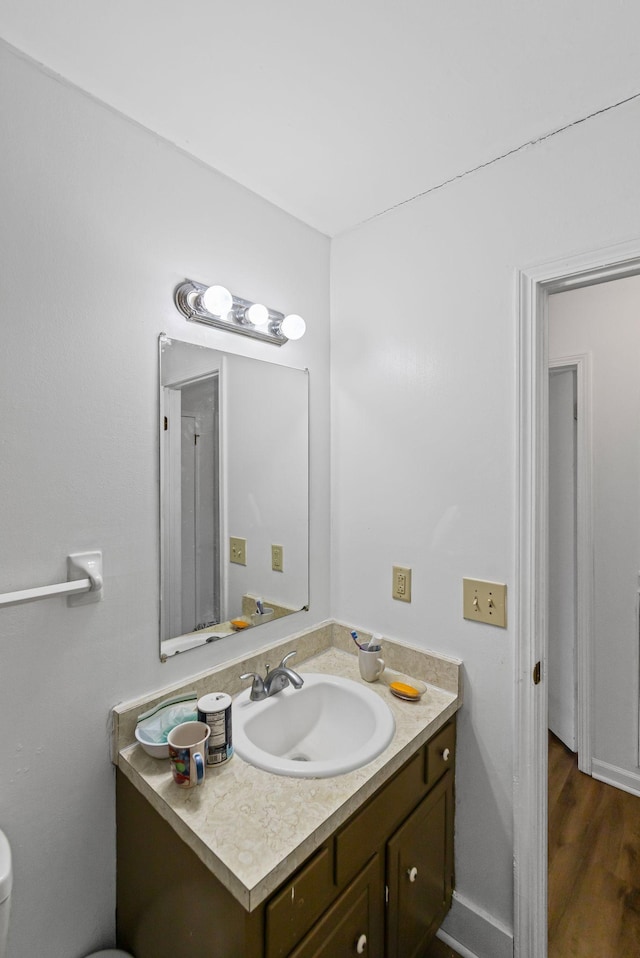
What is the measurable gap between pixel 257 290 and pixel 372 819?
151 centimetres

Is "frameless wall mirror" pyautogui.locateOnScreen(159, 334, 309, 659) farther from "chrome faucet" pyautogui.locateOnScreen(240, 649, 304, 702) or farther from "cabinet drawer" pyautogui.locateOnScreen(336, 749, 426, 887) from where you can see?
"cabinet drawer" pyautogui.locateOnScreen(336, 749, 426, 887)

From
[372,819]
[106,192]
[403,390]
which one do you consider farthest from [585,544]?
[106,192]

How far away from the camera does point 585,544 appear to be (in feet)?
7.02

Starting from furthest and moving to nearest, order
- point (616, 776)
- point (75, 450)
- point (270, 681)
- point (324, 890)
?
point (616, 776), point (270, 681), point (75, 450), point (324, 890)

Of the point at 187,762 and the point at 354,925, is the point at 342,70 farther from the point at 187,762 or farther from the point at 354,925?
the point at 354,925

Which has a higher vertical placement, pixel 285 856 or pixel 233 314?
pixel 233 314

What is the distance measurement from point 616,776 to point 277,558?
195 cm

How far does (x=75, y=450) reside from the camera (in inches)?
41.6

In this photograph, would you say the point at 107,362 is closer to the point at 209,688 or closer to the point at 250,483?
the point at 250,483

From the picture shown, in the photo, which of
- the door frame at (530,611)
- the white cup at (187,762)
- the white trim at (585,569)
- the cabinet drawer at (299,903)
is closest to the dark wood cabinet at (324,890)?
the cabinet drawer at (299,903)

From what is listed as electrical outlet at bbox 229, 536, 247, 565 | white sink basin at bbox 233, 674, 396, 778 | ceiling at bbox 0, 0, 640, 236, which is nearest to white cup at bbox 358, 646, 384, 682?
white sink basin at bbox 233, 674, 396, 778

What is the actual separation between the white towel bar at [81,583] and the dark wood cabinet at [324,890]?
0.46 metres

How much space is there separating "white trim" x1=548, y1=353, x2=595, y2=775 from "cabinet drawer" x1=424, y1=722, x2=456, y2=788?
1135mm

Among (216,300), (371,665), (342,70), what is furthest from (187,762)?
(342,70)
